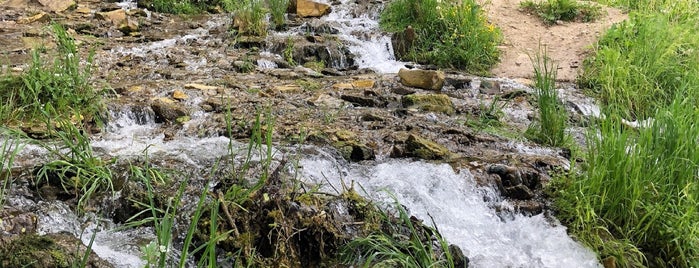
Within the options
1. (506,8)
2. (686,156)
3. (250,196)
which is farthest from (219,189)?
(506,8)

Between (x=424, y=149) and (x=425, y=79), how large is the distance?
245cm

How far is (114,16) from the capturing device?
873cm

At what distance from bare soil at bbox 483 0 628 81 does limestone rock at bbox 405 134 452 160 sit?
344 cm

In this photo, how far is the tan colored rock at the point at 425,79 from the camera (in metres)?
6.51

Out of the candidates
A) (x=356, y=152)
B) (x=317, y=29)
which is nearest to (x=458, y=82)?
(x=356, y=152)

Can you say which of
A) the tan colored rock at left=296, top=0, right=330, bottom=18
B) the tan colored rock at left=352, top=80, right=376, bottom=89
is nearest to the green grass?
the tan colored rock at left=296, top=0, right=330, bottom=18

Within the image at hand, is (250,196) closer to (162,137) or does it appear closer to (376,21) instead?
(162,137)

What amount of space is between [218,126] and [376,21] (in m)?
5.36

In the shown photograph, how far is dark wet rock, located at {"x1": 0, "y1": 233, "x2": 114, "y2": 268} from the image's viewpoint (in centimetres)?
229

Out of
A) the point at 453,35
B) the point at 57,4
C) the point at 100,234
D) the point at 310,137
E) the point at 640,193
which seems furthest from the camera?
the point at 57,4

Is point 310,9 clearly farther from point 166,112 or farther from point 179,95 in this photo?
point 166,112

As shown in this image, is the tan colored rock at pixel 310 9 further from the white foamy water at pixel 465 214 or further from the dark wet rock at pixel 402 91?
the white foamy water at pixel 465 214

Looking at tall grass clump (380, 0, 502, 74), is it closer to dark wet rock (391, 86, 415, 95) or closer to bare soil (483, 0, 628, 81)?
bare soil (483, 0, 628, 81)

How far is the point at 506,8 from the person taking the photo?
9.36 meters
